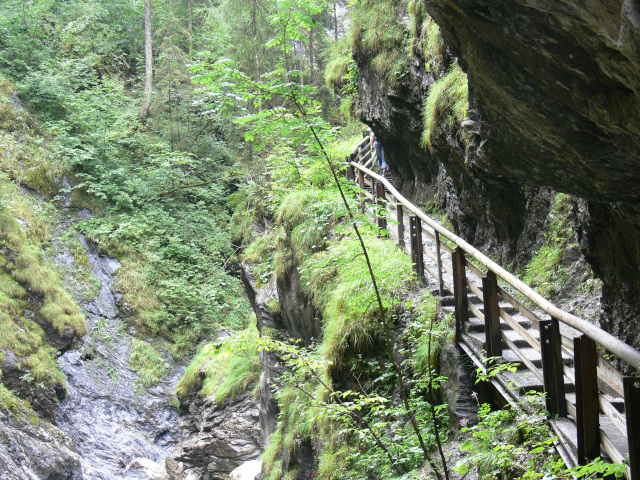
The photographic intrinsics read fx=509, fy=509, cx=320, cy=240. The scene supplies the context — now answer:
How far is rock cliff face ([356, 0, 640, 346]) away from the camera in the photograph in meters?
2.79

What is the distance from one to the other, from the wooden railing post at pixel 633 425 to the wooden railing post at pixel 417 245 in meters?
4.33

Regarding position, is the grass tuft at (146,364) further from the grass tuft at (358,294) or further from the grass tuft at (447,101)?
the grass tuft at (447,101)

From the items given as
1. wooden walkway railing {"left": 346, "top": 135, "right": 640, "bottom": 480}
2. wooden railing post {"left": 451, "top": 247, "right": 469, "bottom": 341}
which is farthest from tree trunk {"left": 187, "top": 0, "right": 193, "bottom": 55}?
wooden walkway railing {"left": 346, "top": 135, "right": 640, "bottom": 480}

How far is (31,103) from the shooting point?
67.3 ft

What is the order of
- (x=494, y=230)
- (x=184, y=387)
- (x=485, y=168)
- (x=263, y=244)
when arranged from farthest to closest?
1. (x=184, y=387)
2. (x=263, y=244)
3. (x=494, y=230)
4. (x=485, y=168)

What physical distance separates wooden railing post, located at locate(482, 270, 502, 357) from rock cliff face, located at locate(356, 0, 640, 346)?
3.33ft

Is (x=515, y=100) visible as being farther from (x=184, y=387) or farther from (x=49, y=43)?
(x=49, y=43)

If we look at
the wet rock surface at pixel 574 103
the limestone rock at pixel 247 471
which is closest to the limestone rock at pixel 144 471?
the limestone rock at pixel 247 471

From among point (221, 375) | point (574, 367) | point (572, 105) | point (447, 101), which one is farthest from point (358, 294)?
point (221, 375)

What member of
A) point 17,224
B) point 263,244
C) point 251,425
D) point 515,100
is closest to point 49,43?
point 17,224

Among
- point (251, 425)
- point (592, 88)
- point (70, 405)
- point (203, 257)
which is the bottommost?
point (251, 425)

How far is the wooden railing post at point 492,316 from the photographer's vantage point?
4.70m

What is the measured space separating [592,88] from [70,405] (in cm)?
1365

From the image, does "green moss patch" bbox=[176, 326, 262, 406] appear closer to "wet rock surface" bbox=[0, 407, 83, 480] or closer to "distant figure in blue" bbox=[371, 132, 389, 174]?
"wet rock surface" bbox=[0, 407, 83, 480]
